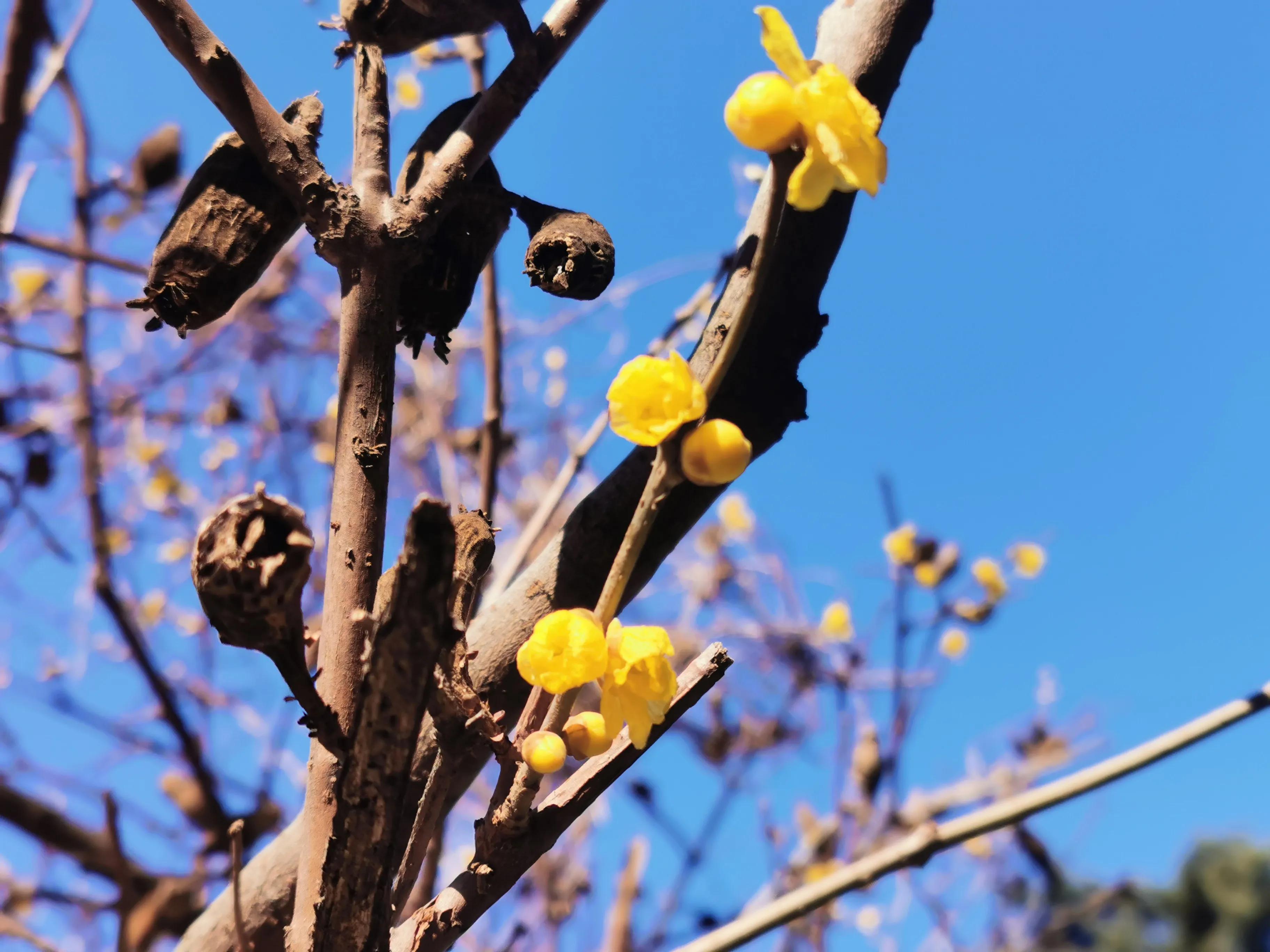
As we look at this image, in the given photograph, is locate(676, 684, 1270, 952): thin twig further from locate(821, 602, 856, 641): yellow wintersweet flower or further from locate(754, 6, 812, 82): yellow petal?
locate(821, 602, 856, 641): yellow wintersweet flower

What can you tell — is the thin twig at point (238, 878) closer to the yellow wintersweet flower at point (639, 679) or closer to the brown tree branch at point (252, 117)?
the yellow wintersweet flower at point (639, 679)

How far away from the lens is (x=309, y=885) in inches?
16.8

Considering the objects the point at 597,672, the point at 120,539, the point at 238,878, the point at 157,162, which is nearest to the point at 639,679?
the point at 597,672

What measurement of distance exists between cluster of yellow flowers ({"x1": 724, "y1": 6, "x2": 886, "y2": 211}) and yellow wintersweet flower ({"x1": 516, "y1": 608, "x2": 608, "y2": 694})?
24cm

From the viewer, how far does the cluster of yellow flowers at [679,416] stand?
41cm

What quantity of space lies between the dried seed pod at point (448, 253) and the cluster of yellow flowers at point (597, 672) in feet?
0.78

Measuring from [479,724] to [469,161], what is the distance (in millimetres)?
355

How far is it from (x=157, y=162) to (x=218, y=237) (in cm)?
154

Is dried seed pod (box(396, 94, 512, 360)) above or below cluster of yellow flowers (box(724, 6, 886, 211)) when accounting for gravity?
above

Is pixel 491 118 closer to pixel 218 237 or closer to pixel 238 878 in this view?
pixel 218 237

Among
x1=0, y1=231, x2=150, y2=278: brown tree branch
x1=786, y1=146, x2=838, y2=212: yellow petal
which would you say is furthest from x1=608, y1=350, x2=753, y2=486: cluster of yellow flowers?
x1=0, y1=231, x2=150, y2=278: brown tree branch

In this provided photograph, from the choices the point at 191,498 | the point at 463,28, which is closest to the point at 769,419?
the point at 463,28

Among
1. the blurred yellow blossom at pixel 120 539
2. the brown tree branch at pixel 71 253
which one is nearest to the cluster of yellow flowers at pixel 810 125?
the brown tree branch at pixel 71 253

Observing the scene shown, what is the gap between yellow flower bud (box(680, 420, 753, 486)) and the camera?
41 centimetres
